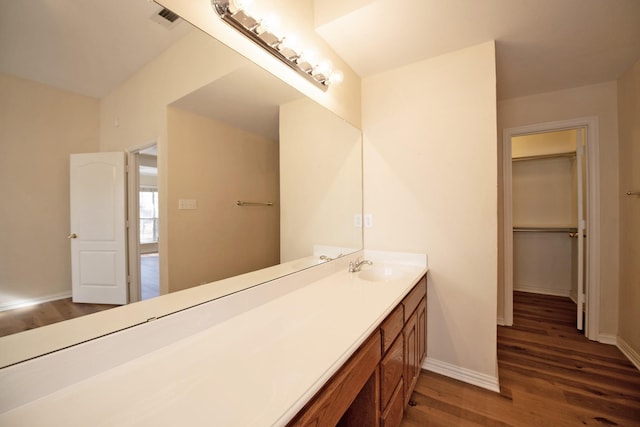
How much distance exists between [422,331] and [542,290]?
2.93m

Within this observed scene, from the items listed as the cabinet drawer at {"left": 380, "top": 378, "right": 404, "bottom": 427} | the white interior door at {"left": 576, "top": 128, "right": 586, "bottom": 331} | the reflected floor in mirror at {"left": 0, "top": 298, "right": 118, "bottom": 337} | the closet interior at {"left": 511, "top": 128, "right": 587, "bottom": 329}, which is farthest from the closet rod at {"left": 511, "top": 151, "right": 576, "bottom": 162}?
the reflected floor in mirror at {"left": 0, "top": 298, "right": 118, "bottom": 337}

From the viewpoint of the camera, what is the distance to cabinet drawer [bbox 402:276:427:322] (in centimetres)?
137

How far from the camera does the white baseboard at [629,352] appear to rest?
1.85m

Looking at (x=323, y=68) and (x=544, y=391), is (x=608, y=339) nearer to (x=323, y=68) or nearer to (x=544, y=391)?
(x=544, y=391)

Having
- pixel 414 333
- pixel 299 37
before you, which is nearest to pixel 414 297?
pixel 414 333

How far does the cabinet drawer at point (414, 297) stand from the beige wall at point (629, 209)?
1713 millimetres

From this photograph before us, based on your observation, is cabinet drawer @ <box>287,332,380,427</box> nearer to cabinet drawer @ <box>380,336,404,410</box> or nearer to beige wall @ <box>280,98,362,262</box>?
cabinet drawer @ <box>380,336,404,410</box>

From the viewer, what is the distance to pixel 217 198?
3.54ft

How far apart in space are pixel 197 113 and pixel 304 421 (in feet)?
3.73

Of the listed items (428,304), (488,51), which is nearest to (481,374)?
(428,304)

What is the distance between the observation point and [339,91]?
5.93ft

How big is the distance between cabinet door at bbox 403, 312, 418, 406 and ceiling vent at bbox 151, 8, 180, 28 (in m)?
1.73

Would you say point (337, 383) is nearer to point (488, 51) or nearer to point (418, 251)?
point (418, 251)

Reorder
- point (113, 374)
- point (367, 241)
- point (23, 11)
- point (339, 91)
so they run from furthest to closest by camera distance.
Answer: point (367, 241), point (339, 91), point (113, 374), point (23, 11)
